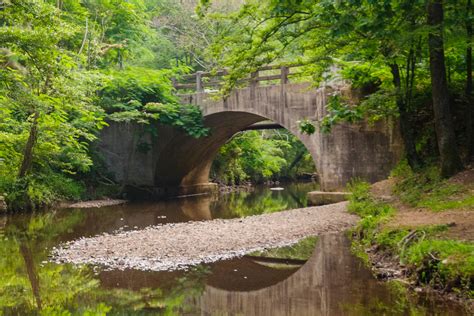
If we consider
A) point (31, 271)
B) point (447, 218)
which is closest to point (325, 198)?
point (447, 218)

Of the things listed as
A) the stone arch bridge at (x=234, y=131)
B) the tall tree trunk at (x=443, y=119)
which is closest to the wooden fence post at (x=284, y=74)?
the stone arch bridge at (x=234, y=131)

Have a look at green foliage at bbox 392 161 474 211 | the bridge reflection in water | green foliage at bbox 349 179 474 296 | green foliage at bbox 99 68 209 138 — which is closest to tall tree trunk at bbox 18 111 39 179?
green foliage at bbox 99 68 209 138

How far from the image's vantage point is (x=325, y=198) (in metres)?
15.1

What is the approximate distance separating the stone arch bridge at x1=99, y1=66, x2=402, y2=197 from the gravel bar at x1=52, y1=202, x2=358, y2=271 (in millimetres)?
3102

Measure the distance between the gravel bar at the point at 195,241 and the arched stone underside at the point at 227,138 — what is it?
10.4 feet

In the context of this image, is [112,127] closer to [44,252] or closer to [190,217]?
[190,217]

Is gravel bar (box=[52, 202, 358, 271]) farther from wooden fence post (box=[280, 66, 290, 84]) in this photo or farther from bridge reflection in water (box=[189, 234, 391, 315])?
wooden fence post (box=[280, 66, 290, 84])

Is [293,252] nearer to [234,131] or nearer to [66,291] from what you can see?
[66,291]

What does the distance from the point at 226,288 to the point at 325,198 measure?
31.1 ft

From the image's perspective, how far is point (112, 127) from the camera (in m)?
22.2

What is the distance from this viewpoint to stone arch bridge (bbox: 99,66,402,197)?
14.4 meters

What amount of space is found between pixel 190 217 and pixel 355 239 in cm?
687

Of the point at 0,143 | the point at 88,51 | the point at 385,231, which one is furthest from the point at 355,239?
the point at 88,51

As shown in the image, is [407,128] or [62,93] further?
[62,93]
